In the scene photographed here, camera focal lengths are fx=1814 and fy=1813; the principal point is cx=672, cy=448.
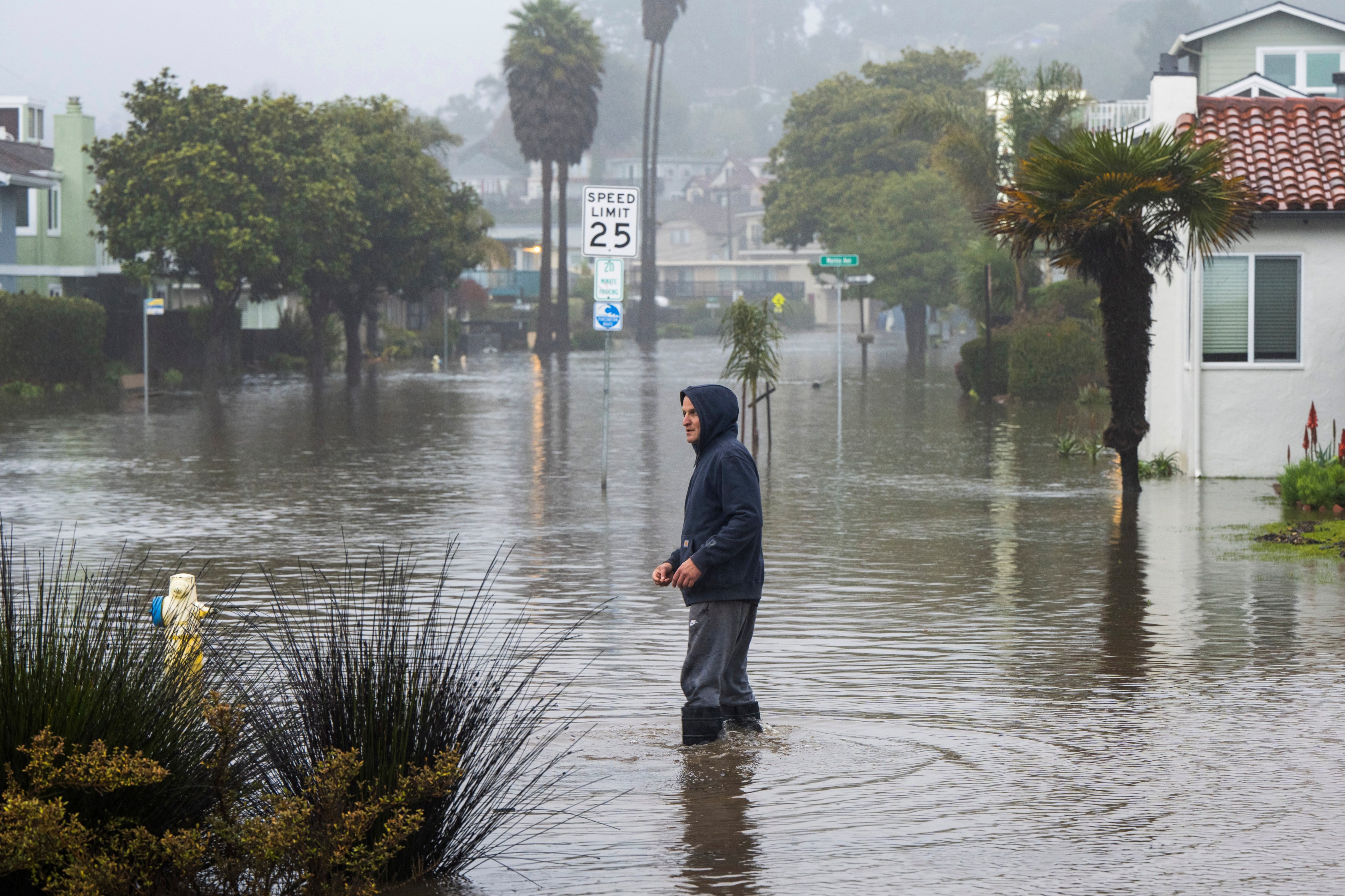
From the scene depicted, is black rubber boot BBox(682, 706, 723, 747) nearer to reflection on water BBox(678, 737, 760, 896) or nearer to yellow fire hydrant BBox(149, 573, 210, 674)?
reflection on water BBox(678, 737, 760, 896)

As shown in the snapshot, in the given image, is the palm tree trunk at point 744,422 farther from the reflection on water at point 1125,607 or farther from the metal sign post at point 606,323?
the reflection on water at point 1125,607

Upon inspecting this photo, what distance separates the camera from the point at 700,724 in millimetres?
7746

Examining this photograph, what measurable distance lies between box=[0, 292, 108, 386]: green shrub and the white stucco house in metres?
29.1

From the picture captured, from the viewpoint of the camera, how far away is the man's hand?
7.50 m

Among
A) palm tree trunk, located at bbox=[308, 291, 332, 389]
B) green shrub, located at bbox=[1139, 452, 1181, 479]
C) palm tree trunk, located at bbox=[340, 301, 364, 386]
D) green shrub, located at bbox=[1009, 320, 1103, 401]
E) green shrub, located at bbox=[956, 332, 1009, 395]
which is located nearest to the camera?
green shrub, located at bbox=[1139, 452, 1181, 479]

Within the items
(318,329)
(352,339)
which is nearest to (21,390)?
(318,329)

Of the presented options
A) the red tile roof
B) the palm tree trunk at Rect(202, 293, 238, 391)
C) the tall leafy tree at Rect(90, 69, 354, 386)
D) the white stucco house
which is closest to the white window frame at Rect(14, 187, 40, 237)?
the tall leafy tree at Rect(90, 69, 354, 386)

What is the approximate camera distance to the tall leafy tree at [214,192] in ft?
152

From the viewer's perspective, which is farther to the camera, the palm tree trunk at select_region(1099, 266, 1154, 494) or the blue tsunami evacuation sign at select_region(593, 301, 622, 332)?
the blue tsunami evacuation sign at select_region(593, 301, 622, 332)

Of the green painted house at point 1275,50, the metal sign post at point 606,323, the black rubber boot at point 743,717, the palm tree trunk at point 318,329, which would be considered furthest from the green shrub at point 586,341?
the black rubber boot at point 743,717

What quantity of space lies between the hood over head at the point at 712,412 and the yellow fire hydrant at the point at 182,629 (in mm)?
2180

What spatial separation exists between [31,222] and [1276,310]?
42.5 meters

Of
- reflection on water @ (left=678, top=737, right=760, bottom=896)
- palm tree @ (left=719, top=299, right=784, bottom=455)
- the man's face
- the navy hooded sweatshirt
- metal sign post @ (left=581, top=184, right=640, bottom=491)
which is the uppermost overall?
metal sign post @ (left=581, top=184, right=640, bottom=491)

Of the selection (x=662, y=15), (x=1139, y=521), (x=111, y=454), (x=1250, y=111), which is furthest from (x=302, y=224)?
(x=662, y=15)
